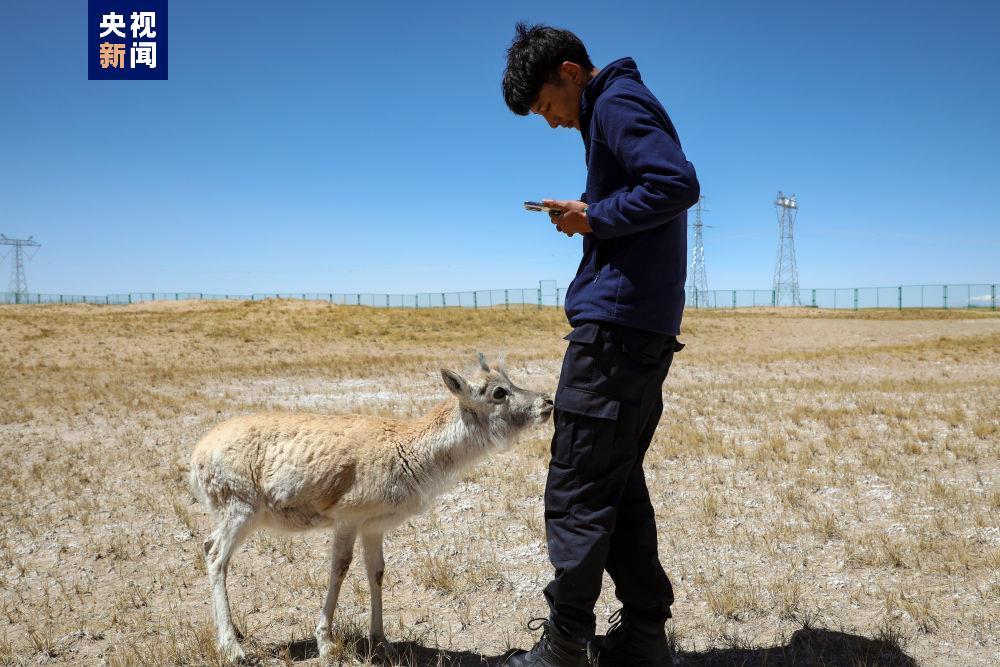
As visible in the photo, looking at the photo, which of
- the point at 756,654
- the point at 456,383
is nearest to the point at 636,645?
the point at 756,654

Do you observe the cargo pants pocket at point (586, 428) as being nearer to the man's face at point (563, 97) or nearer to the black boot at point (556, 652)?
the black boot at point (556, 652)

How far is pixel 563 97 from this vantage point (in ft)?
11.0

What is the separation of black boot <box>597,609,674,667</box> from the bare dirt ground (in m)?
0.59

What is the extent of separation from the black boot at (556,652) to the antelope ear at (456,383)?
5.24 feet

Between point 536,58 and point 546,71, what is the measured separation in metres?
0.09

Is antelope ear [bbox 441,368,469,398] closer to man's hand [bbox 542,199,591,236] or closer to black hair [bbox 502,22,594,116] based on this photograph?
man's hand [bbox 542,199,591,236]

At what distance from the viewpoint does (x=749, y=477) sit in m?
8.30

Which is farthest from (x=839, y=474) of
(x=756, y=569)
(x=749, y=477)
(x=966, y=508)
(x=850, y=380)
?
(x=850, y=380)

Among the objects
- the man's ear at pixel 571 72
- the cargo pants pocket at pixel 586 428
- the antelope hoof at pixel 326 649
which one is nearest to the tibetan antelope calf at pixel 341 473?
the antelope hoof at pixel 326 649

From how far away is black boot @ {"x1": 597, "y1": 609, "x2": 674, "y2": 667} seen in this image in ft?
12.1

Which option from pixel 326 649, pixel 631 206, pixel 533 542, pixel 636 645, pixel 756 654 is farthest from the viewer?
pixel 533 542

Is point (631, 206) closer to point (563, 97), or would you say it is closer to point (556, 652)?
point (563, 97)

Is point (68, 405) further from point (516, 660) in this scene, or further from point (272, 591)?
point (516, 660)

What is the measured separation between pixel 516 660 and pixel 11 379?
2179 cm
